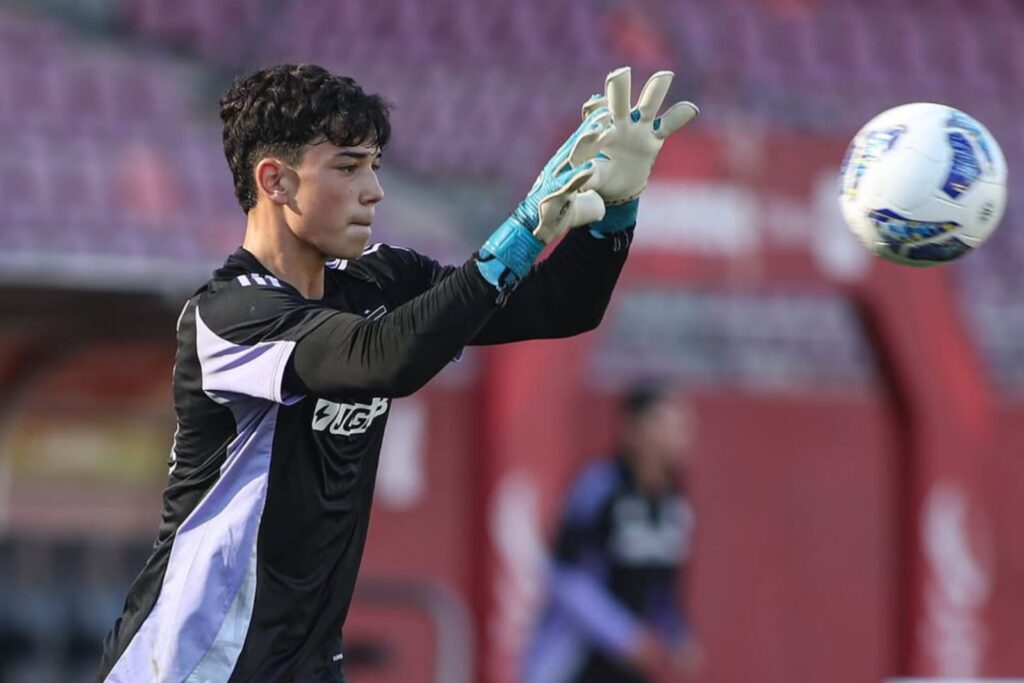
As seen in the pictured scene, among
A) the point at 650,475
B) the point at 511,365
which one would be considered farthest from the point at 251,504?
the point at 650,475

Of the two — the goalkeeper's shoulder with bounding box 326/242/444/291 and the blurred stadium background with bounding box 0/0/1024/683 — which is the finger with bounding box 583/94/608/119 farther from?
the blurred stadium background with bounding box 0/0/1024/683

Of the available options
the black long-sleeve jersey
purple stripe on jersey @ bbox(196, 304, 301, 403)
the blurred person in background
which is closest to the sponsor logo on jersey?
the black long-sleeve jersey

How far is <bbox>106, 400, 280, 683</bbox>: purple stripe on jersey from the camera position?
3.04 m

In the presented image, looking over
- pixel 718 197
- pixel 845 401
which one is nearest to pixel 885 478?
pixel 845 401

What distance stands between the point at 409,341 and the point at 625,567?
5.42 metres

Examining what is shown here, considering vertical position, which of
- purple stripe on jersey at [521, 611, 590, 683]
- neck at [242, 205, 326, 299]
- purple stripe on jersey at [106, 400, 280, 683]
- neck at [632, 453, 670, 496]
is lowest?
purple stripe on jersey at [521, 611, 590, 683]

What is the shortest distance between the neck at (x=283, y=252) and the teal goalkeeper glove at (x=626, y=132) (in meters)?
0.54

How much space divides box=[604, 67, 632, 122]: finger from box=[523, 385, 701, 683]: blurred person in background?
5.05 m

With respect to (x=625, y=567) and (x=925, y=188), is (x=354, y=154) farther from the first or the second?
(x=625, y=567)

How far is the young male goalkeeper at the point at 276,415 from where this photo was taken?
3010 mm

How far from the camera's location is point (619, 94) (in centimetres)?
300

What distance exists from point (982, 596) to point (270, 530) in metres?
6.44

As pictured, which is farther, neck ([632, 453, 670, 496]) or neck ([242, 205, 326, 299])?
neck ([632, 453, 670, 496])

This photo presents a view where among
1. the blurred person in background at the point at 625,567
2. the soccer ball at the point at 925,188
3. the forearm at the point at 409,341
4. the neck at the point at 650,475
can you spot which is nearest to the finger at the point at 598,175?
the forearm at the point at 409,341
